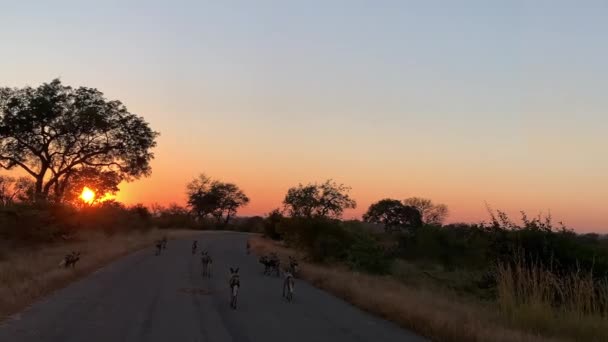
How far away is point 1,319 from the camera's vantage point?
12.9m

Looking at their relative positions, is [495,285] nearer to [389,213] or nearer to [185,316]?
[185,316]

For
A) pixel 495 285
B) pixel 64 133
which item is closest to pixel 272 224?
pixel 64 133

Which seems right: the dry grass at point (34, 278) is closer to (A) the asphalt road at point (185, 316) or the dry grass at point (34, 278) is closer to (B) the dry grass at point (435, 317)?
(A) the asphalt road at point (185, 316)

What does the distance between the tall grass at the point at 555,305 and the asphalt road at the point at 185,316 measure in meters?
3.03

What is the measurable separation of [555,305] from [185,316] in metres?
9.00

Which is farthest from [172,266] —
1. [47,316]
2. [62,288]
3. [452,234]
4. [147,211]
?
[147,211]

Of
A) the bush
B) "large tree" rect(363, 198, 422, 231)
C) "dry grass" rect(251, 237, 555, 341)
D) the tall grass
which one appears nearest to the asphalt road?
"dry grass" rect(251, 237, 555, 341)

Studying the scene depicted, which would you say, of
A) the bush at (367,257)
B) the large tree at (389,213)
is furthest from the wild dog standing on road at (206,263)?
the large tree at (389,213)

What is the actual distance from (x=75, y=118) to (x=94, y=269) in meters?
28.5

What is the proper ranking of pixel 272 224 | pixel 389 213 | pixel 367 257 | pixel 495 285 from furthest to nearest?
pixel 389 213, pixel 272 224, pixel 367 257, pixel 495 285

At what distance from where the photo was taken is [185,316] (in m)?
14.2

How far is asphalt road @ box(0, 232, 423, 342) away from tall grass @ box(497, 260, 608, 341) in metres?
3.03

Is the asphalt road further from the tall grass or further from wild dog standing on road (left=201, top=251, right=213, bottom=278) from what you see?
the tall grass

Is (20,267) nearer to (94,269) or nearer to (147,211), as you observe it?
(94,269)
